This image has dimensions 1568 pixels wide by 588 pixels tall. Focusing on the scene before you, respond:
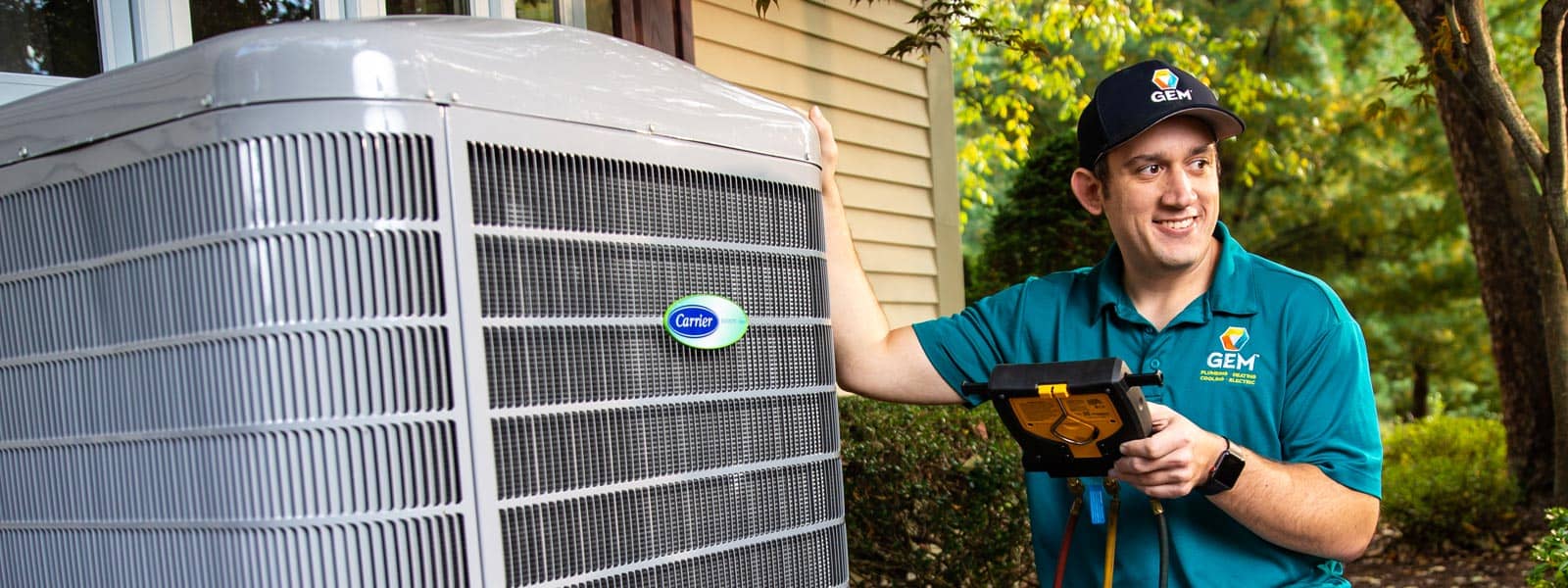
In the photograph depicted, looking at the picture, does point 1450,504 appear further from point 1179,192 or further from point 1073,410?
point 1073,410

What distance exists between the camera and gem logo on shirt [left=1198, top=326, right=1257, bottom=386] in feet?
7.09

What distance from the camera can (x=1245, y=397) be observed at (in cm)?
215

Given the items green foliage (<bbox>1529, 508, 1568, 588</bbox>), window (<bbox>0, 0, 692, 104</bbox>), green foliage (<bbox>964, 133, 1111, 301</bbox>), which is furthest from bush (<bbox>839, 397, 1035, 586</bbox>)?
green foliage (<bbox>964, 133, 1111, 301</bbox>)

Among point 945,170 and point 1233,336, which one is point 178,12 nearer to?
point 1233,336

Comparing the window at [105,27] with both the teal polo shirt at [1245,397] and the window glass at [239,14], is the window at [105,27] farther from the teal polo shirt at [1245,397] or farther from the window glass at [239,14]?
the teal polo shirt at [1245,397]

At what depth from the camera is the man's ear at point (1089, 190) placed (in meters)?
2.32

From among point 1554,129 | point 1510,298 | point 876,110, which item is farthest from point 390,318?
point 1510,298

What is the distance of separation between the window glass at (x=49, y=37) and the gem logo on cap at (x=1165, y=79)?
218cm

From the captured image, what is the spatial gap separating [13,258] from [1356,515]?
76.9 inches

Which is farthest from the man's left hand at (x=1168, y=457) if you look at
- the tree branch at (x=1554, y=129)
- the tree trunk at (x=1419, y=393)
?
the tree trunk at (x=1419, y=393)

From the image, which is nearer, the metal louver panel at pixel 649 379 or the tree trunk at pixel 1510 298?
the metal louver panel at pixel 649 379

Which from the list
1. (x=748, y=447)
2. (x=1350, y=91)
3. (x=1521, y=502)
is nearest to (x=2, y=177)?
(x=748, y=447)

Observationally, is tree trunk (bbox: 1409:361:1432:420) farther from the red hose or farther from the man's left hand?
the man's left hand

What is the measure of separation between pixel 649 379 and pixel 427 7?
224 cm
